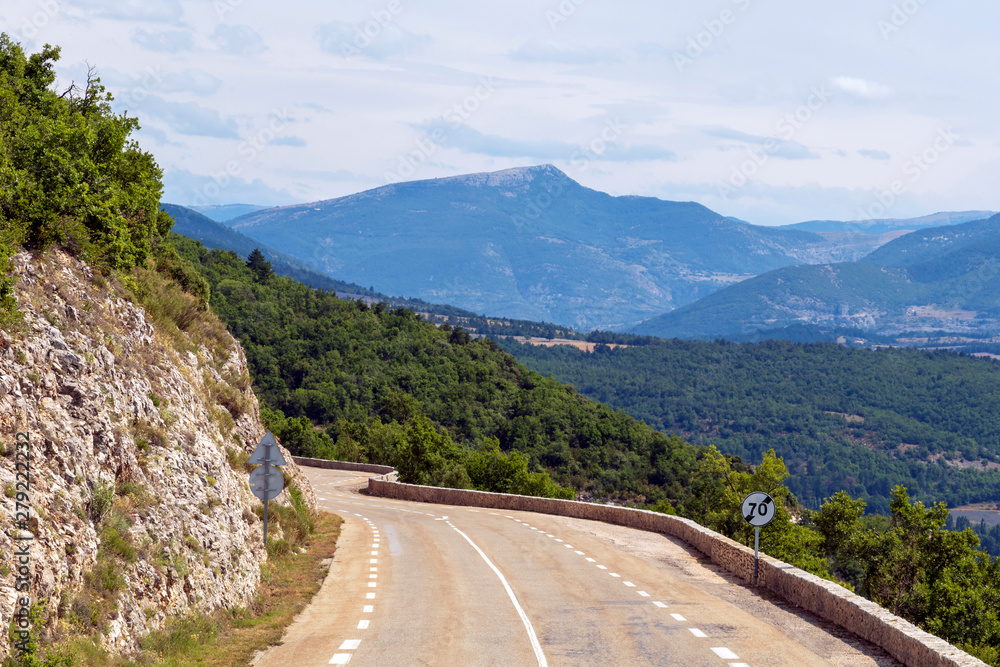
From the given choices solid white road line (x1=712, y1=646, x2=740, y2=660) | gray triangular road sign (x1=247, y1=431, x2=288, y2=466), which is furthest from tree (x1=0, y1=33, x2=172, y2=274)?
solid white road line (x1=712, y1=646, x2=740, y2=660)

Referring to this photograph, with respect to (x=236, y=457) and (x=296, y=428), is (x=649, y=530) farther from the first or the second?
(x=296, y=428)

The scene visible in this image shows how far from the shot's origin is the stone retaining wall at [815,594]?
1152 centimetres

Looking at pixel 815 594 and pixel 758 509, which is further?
pixel 758 509

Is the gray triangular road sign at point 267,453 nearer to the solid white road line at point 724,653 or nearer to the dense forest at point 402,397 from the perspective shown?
the dense forest at point 402,397

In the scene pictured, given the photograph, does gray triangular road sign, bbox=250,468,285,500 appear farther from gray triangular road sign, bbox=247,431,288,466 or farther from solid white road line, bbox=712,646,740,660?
solid white road line, bbox=712,646,740,660

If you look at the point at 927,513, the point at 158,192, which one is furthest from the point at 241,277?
the point at 158,192

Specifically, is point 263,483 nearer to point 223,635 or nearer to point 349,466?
point 223,635

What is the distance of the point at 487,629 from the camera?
1431 centimetres

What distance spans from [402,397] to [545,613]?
95898 millimetres

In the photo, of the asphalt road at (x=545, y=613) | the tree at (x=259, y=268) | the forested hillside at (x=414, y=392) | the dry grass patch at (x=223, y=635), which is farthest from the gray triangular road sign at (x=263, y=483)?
the tree at (x=259, y=268)

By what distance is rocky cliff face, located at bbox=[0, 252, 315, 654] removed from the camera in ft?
34.5

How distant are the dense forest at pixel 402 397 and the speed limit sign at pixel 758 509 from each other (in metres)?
12.7
